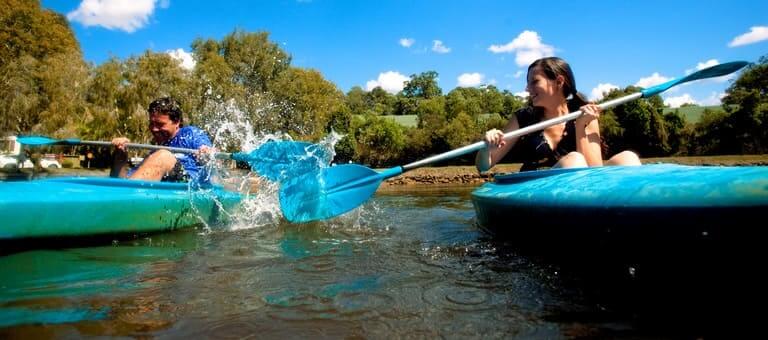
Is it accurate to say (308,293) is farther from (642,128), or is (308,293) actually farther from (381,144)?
(381,144)

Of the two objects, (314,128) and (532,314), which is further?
(314,128)

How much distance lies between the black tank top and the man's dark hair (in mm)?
2776

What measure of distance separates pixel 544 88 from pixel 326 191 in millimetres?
1656

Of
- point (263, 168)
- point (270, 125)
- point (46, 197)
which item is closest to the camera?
point (46, 197)

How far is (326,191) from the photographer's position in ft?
10.8

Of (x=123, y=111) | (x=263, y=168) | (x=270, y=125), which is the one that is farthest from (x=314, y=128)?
(x=263, y=168)

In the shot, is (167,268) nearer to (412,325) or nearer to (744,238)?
(412,325)

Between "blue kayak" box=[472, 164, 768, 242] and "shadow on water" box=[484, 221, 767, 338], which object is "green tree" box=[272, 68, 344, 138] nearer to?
"blue kayak" box=[472, 164, 768, 242]

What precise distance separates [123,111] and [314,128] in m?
10.0

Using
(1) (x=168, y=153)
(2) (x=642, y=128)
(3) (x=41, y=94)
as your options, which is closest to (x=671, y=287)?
(1) (x=168, y=153)

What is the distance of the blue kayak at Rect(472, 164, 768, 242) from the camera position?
127cm

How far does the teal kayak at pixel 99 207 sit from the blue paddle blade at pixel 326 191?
2.67 feet

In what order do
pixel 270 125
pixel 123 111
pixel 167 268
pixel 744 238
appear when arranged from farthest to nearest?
pixel 270 125
pixel 123 111
pixel 167 268
pixel 744 238

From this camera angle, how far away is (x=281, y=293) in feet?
6.03
